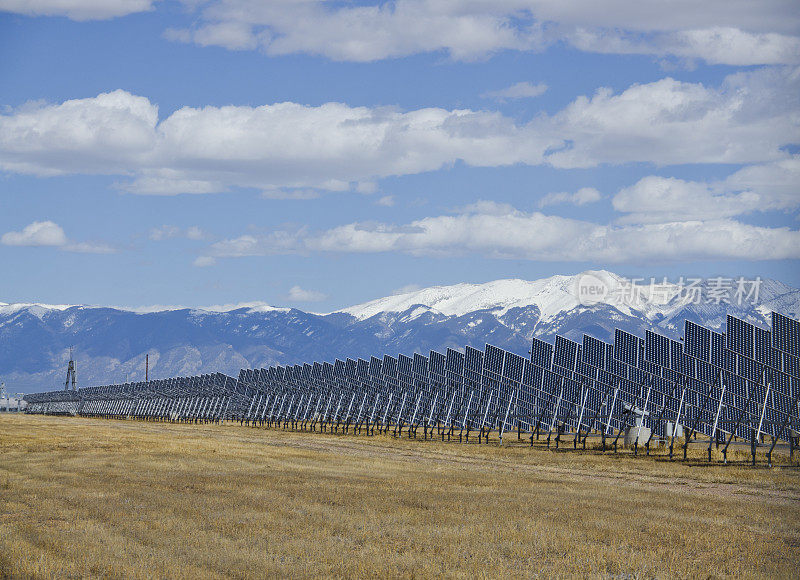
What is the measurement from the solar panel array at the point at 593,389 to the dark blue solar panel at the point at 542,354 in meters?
0.08

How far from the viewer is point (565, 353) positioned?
6322 centimetres

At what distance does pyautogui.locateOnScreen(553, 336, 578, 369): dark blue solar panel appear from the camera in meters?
62.3

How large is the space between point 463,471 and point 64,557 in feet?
77.3

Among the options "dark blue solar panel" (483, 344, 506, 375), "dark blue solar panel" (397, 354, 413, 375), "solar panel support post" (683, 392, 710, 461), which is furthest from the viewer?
"dark blue solar panel" (397, 354, 413, 375)

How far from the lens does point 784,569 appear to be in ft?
61.7

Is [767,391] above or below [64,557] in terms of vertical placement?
above

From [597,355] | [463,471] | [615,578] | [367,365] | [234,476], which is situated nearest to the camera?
[615,578]

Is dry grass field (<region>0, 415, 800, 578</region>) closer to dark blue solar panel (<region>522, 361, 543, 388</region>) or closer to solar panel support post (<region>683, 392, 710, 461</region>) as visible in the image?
solar panel support post (<region>683, 392, 710, 461</region>)

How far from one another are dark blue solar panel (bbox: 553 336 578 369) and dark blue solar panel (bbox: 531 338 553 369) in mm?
629

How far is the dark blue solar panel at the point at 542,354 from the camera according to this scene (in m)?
65.2

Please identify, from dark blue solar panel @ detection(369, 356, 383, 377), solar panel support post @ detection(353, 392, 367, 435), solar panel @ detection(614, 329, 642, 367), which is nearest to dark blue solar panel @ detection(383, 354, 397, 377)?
dark blue solar panel @ detection(369, 356, 383, 377)

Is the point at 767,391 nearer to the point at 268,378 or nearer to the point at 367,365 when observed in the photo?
the point at 367,365

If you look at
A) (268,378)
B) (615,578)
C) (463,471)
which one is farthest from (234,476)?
(268,378)

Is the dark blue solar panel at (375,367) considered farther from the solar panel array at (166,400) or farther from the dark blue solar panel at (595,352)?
the solar panel array at (166,400)
